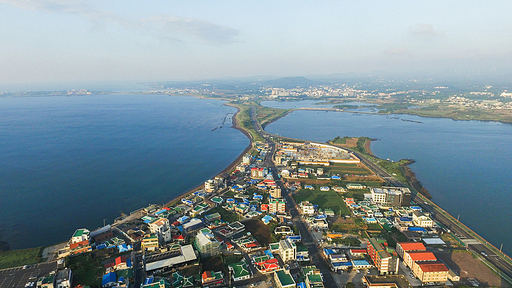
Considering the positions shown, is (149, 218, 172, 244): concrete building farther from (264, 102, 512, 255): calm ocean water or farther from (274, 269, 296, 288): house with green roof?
(264, 102, 512, 255): calm ocean water

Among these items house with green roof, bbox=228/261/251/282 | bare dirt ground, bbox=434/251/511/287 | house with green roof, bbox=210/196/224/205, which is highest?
house with green roof, bbox=210/196/224/205

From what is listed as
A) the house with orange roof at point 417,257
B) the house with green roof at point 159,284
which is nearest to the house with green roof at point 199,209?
the house with green roof at point 159,284

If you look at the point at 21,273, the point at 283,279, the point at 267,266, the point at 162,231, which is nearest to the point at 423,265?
the point at 283,279

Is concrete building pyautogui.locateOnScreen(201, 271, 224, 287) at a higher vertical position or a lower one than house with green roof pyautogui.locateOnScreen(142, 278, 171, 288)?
lower

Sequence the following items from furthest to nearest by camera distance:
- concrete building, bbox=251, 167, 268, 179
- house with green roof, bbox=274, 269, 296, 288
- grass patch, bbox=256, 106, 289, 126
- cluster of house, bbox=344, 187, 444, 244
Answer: grass patch, bbox=256, 106, 289, 126
concrete building, bbox=251, 167, 268, 179
cluster of house, bbox=344, 187, 444, 244
house with green roof, bbox=274, 269, 296, 288

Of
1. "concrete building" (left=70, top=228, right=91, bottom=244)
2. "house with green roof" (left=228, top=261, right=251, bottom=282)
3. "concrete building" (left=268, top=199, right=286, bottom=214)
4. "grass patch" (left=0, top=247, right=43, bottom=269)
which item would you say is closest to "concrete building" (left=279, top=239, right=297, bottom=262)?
"house with green roof" (left=228, top=261, right=251, bottom=282)

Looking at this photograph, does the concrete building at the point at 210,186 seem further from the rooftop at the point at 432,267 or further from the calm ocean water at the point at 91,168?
the rooftop at the point at 432,267

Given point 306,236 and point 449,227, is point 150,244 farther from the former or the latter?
point 449,227

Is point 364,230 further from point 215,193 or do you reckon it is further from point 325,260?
point 215,193
